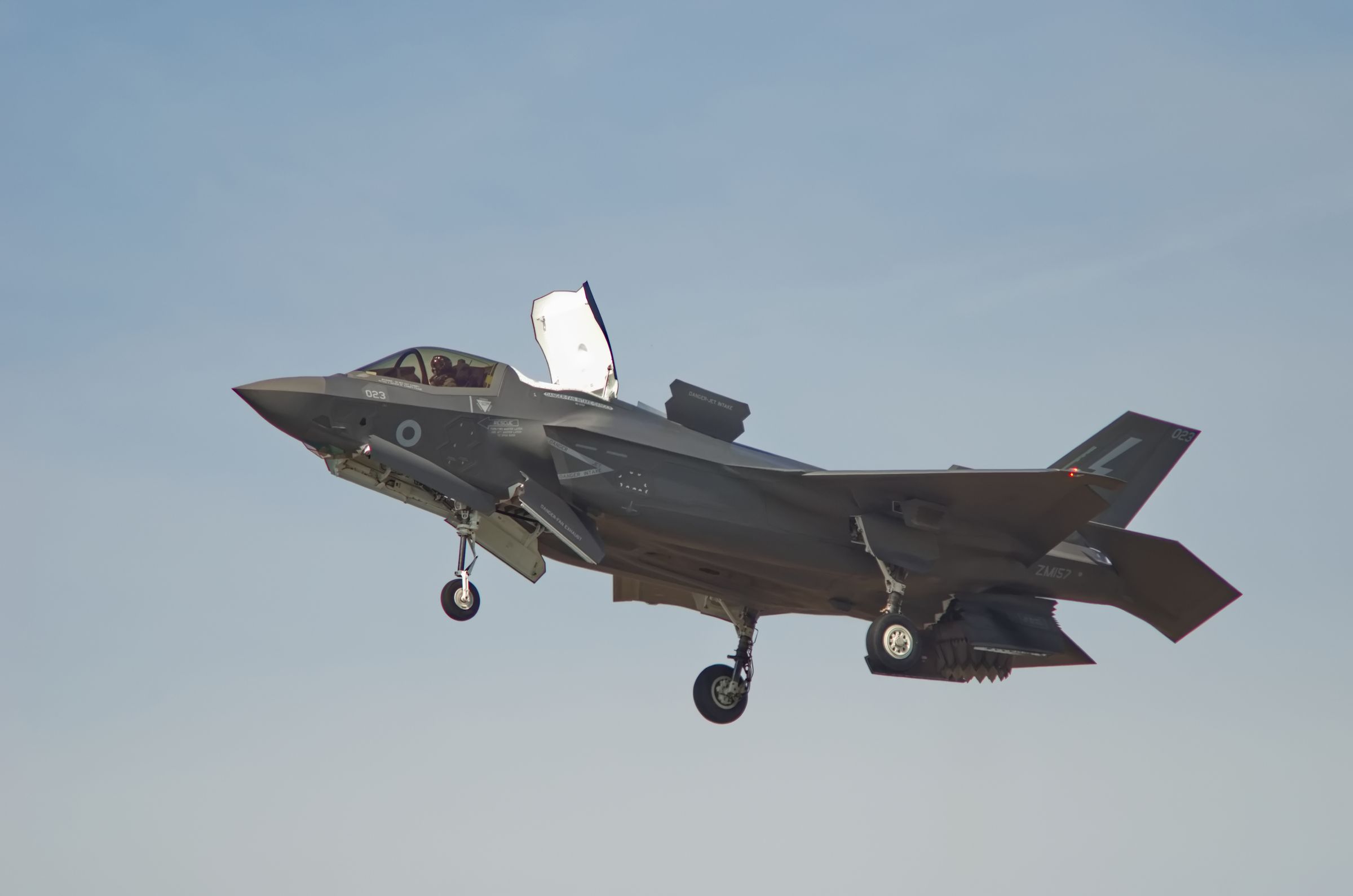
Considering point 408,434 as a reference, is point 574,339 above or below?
above

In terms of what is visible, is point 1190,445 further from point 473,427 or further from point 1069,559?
point 473,427

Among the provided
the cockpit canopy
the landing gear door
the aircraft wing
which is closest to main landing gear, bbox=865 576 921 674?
the aircraft wing

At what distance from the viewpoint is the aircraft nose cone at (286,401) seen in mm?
23656

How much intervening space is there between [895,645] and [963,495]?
99.2 inches

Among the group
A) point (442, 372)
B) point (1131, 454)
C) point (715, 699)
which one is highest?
point (1131, 454)

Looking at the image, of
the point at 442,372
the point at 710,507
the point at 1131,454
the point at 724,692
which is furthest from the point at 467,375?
the point at 1131,454

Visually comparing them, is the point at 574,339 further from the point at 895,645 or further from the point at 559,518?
the point at 895,645

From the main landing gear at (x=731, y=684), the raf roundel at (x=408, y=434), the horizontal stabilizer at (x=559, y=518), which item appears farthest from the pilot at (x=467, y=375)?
the main landing gear at (x=731, y=684)

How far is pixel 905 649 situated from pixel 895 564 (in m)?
1.29

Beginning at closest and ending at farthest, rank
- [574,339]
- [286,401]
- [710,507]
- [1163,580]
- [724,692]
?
[286,401] < [710,507] < [574,339] < [1163,580] < [724,692]

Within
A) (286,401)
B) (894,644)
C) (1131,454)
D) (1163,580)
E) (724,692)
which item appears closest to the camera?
(286,401)

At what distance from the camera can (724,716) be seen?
29734 mm

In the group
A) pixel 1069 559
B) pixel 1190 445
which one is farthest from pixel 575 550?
pixel 1190 445

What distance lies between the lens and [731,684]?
1168 inches
